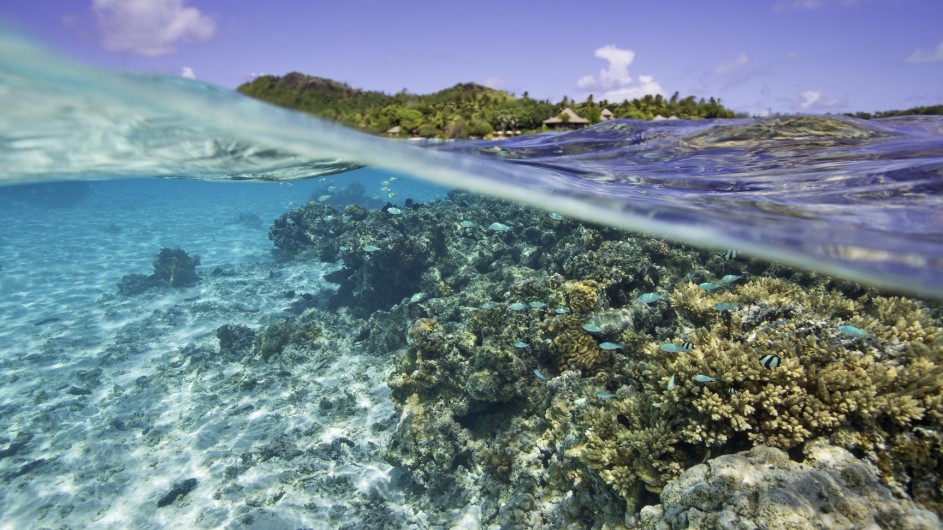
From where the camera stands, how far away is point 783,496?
156 inches

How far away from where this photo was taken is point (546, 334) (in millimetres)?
9070

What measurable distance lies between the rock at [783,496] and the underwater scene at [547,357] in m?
0.02

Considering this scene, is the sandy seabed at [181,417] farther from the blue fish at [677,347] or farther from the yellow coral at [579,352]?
the blue fish at [677,347]

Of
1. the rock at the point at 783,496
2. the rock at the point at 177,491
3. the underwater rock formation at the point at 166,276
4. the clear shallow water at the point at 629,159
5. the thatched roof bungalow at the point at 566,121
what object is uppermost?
the thatched roof bungalow at the point at 566,121

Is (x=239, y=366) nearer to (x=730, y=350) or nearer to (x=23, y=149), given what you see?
(x=23, y=149)

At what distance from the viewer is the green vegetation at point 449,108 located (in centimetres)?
827

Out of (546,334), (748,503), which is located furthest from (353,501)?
(748,503)

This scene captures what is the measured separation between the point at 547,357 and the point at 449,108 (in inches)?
233

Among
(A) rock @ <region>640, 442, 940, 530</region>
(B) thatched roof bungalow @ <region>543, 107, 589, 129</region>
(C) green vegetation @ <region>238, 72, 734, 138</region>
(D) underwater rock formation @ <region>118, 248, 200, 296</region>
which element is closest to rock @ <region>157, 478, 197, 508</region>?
(C) green vegetation @ <region>238, 72, 734, 138</region>

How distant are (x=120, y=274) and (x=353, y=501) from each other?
2454 cm

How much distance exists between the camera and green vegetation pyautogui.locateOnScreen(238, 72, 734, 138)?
8.27 meters

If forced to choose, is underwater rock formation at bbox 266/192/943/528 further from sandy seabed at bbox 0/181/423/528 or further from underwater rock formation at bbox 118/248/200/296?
underwater rock formation at bbox 118/248/200/296

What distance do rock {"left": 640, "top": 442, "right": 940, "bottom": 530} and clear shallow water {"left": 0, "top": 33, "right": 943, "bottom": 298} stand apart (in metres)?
4.09

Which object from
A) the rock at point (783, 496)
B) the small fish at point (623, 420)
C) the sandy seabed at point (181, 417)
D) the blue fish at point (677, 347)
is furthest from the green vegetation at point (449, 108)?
the rock at point (783, 496)
